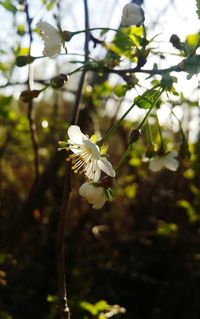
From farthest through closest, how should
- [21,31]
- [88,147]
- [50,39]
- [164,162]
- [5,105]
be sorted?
[5,105] < [21,31] < [164,162] < [50,39] < [88,147]

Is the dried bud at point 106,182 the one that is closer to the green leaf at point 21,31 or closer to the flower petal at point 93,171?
the flower petal at point 93,171

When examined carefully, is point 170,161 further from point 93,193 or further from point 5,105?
point 5,105

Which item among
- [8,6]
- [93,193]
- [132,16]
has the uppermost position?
[8,6]

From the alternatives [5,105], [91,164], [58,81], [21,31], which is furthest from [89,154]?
[5,105]

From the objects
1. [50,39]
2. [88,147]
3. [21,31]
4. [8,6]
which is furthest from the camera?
[21,31]

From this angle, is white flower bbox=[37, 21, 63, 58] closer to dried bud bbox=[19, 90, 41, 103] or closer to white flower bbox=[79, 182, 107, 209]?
A: dried bud bbox=[19, 90, 41, 103]

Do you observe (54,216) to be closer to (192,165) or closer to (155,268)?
(155,268)

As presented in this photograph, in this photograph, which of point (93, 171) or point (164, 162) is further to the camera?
point (164, 162)

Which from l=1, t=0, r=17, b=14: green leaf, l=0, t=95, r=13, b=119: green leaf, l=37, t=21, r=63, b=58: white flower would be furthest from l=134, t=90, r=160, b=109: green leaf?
l=0, t=95, r=13, b=119: green leaf
